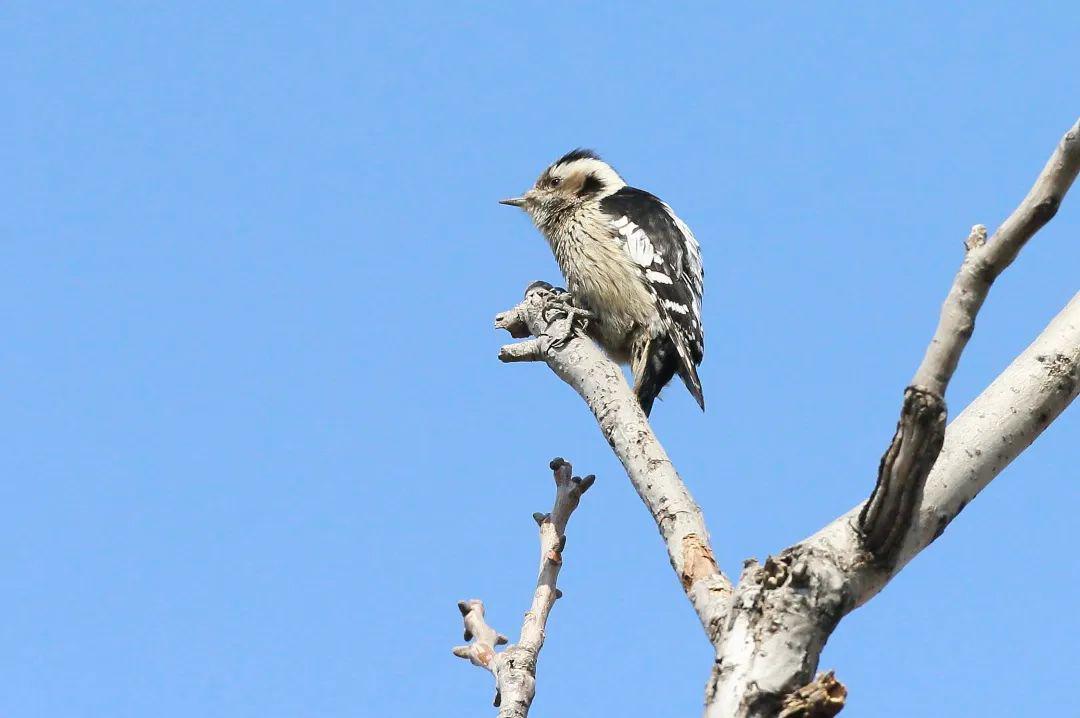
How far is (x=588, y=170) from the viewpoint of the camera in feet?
25.3

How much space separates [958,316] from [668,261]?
4.36m

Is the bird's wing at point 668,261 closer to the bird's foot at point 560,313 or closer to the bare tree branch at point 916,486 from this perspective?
the bird's foot at point 560,313

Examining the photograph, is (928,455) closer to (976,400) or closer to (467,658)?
(976,400)

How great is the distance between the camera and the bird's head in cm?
752

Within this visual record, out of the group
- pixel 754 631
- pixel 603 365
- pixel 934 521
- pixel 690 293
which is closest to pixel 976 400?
pixel 934 521

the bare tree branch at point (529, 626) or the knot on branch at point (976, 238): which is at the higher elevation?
the bare tree branch at point (529, 626)

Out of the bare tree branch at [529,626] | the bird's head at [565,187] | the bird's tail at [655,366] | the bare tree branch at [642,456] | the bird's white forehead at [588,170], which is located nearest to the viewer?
the bare tree branch at [642,456]

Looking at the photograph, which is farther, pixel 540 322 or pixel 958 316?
pixel 540 322

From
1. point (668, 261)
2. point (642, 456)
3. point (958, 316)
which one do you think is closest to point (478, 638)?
point (642, 456)

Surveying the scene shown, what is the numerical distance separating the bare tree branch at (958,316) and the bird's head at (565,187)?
16.8 feet

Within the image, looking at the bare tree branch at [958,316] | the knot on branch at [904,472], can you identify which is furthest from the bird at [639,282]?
the bare tree branch at [958,316]

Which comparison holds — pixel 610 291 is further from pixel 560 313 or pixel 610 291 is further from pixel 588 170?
pixel 588 170

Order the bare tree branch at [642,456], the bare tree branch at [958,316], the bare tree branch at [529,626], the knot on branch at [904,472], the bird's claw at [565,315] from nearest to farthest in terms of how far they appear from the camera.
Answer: the bare tree branch at [958,316] → the knot on branch at [904,472] → the bare tree branch at [642,456] → the bare tree branch at [529,626] → the bird's claw at [565,315]

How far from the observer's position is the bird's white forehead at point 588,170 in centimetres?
768
